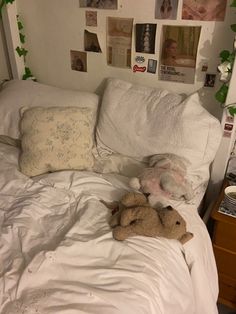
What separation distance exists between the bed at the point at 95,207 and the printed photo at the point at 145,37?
0.66ft

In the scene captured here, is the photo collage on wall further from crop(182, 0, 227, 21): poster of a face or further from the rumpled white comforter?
the rumpled white comforter

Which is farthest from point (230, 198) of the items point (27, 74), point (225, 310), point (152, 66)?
point (27, 74)

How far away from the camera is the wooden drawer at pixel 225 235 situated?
50.4 inches

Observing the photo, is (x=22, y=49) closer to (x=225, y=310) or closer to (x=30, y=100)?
(x=30, y=100)

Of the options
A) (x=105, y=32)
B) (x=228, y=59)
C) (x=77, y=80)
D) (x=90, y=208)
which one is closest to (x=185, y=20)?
(x=228, y=59)

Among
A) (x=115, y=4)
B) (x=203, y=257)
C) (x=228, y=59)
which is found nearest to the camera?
(x=203, y=257)

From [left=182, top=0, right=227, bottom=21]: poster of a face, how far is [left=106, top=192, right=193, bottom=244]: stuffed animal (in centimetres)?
87

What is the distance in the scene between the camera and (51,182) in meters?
1.36

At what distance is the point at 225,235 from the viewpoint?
1312mm

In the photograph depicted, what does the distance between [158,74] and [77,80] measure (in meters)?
0.56

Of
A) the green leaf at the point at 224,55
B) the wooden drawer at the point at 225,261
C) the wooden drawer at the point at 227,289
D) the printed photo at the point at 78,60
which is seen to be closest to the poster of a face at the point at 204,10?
the green leaf at the point at 224,55

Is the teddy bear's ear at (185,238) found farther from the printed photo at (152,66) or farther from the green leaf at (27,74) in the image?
the green leaf at (27,74)

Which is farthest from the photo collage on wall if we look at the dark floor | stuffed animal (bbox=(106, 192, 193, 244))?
the dark floor

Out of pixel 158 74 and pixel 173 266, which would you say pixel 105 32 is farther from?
pixel 173 266
